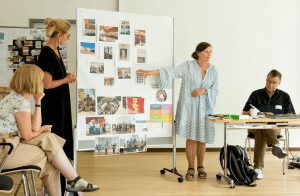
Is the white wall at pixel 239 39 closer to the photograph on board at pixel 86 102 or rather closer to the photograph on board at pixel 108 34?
the photograph on board at pixel 108 34

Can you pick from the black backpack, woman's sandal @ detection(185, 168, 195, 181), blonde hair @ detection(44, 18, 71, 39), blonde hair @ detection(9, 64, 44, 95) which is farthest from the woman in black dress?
the black backpack

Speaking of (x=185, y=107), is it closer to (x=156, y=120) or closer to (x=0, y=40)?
(x=156, y=120)

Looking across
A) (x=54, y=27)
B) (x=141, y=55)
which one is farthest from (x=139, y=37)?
(x=54, y=27)

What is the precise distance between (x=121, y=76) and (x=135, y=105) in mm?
316

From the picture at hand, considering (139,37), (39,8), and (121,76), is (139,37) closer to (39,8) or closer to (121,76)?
(121,76)

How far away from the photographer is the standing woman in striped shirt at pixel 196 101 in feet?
13.1

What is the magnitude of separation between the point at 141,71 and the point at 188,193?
1231mm

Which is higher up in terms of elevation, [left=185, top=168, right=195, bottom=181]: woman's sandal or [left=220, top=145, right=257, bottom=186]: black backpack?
[left=220, top=145, right=257, bottom=186]: black backpack

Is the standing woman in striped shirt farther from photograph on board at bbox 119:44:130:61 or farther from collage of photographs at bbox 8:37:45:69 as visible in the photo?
collage of photographs at bbox 8:37:45:69

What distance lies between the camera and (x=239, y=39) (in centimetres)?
593

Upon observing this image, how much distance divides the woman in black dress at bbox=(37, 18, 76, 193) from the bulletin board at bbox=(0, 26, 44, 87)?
222 cm

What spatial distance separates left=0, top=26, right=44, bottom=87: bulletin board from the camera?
5039mm

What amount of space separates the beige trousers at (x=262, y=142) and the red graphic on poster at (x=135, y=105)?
1.39 m

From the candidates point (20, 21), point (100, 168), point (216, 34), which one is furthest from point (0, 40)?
point (216, 34)
